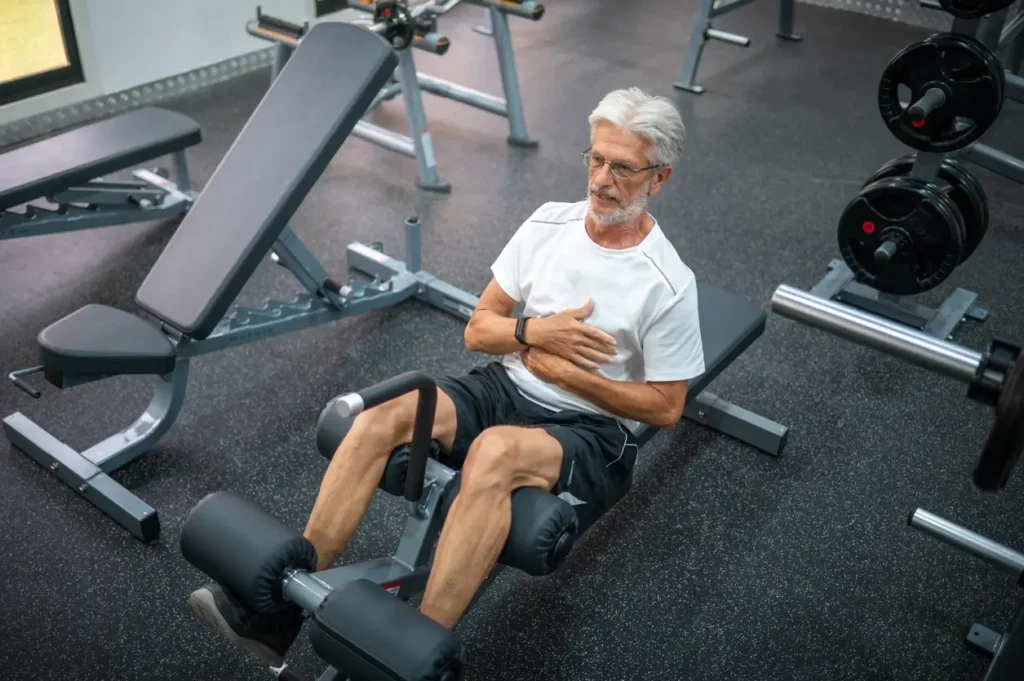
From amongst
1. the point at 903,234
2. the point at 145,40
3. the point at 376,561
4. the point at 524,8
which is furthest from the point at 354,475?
the point at 145,40

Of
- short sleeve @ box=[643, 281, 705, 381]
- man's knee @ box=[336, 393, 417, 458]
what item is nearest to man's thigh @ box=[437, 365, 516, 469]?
man's knee @ box=[336, 393, 417, 458]

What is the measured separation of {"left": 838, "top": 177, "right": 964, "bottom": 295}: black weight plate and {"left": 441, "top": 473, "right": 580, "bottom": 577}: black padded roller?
130 cm

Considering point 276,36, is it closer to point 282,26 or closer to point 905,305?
point 282,26

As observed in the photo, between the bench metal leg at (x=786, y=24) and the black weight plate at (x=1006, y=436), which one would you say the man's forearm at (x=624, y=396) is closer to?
the black weight plate at (x=1006, y=436)

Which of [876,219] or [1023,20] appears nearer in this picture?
[876,219]

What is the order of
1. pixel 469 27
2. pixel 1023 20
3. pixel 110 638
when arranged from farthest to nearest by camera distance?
1. pixel 469 27
2. pixel 1023 20
3. pixel 110 638

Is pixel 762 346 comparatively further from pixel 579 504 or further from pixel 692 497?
pixel 579 504

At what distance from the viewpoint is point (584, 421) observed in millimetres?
1995

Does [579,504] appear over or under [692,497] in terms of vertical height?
over

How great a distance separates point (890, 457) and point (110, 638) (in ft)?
6.28

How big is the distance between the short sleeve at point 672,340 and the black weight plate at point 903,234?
952mm

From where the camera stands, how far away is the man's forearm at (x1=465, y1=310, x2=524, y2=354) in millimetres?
1987

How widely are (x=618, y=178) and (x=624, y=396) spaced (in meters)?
0.41

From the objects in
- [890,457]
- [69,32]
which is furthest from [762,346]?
[69,32]
